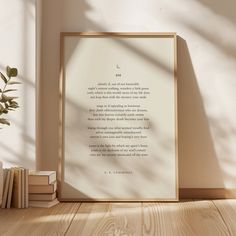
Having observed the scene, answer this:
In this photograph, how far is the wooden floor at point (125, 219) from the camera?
2.93 meters

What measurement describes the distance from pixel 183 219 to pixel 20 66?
138cm

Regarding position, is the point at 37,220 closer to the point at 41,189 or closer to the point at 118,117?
the point at 41,189

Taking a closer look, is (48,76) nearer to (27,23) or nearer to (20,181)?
(27,23)

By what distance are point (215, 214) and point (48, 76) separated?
A: 1.38 metres

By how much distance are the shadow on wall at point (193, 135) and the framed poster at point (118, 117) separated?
10 centimetres

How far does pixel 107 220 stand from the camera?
10.4ft

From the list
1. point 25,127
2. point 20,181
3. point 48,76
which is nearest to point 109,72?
point 48,76

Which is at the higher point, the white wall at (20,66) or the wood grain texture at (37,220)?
the white wall at (20,66)

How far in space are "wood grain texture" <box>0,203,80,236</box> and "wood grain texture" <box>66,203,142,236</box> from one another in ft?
0.18

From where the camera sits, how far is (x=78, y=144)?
375 centimetres

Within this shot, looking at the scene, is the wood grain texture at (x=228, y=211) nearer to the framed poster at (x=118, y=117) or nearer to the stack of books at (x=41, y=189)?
the framed poster at (x=118, y=117)

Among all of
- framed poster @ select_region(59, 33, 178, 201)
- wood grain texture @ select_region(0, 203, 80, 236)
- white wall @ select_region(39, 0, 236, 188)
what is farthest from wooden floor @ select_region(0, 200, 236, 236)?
white wall @ select_region(39, 0, 236, 188)

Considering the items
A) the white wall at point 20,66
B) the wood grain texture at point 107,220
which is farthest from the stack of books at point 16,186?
the wood grain texture at point 107,220

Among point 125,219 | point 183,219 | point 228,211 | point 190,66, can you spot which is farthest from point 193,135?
point 125,219
